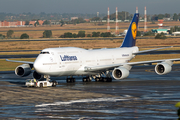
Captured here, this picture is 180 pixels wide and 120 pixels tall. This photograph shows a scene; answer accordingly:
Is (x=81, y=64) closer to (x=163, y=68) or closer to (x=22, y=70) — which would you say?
(x=22, y=70)

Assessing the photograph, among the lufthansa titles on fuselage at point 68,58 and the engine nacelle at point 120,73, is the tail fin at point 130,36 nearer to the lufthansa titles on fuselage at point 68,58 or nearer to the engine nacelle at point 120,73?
the engine nacelle at point 120,73

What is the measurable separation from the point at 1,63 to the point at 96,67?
34.9m

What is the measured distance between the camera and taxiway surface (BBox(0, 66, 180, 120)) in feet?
80.7

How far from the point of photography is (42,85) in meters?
41.1

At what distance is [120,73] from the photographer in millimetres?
42750

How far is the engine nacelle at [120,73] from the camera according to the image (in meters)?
41.8

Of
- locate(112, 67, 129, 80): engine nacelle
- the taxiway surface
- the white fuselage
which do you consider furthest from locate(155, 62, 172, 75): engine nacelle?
the white fuselage

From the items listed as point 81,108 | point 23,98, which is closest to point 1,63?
point 23,98

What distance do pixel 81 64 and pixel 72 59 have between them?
187 centimetres

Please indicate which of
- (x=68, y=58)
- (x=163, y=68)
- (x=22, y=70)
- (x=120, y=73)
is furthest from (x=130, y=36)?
(x=22, y=70)

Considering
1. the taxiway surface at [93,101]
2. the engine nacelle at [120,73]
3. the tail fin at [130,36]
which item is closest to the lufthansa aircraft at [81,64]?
the engine nacelle at [120,73]

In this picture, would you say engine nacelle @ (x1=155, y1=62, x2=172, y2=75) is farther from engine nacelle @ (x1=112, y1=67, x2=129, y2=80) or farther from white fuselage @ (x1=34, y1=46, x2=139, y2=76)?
white fuselage @ (x1=34, y1=46, x2=139, y2=76)

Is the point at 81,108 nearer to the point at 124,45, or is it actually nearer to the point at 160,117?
the point at 160,117

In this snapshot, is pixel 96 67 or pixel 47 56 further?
pixel 96 67
